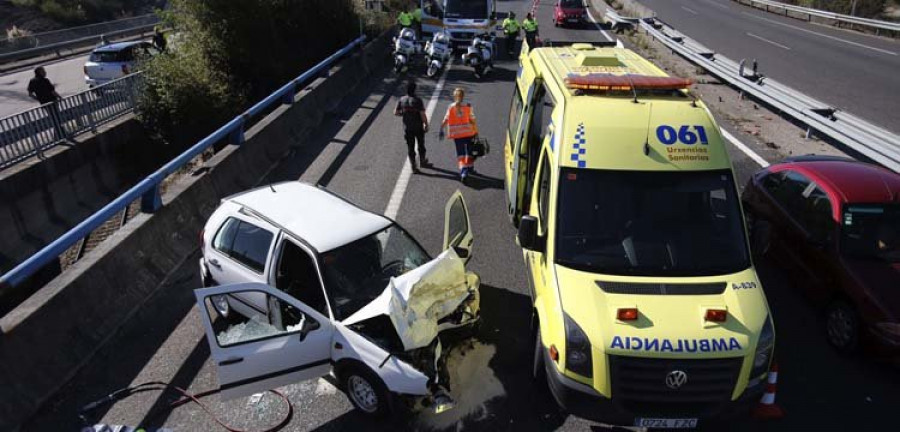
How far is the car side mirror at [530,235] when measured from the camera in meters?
5.75

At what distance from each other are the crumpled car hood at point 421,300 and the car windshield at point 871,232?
4.39 m

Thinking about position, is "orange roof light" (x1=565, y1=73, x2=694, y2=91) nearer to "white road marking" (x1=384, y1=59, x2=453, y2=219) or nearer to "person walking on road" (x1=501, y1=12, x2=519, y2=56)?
"white road marking" (x1=384, y1=59, x2=453, y2=219)

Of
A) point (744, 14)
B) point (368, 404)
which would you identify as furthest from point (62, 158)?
point (744, 14)

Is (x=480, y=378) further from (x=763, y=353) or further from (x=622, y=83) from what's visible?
(x=622, y=83)

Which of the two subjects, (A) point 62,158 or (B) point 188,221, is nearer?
(B) point 188,221

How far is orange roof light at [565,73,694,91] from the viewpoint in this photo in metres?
6.41

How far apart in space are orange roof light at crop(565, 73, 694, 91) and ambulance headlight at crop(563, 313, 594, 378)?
2866 mm

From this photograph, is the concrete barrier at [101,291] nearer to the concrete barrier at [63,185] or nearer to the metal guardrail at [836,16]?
the concrete barrier at [63,185]

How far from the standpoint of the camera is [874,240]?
21.6 ft

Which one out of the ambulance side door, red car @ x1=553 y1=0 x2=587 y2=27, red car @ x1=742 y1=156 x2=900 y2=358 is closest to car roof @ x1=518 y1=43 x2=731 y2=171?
red car @ x1=742 y1=156 x2=900 y2=358

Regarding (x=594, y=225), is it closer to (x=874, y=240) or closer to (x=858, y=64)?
(x=874, y=240)

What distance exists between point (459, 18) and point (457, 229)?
1717cm

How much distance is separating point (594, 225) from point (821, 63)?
20.5 metres

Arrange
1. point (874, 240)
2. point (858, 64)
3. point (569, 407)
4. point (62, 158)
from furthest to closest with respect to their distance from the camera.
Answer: point (858, 64) → point (62, 158) → point (874, 240) → point (569, 407)
